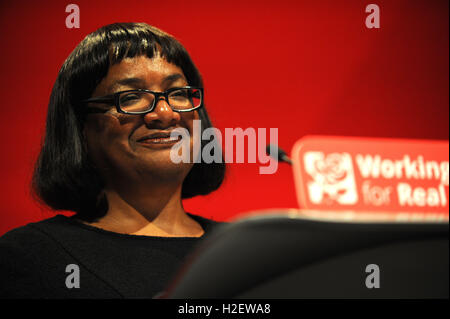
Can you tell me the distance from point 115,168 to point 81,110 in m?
0.16

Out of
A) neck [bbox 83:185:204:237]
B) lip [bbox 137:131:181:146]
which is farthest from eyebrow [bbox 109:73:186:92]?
neck [bbox 83:185:204:237]

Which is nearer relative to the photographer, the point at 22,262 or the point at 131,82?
the point at 22,262

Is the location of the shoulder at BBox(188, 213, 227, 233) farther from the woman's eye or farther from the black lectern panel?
the black lectern panel

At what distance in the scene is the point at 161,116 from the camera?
989 millimetres

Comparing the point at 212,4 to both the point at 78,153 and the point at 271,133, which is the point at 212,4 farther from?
the point at 78,153

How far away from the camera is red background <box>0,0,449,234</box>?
1496mm

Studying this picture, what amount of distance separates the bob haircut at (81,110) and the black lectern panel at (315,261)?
0.79 meters

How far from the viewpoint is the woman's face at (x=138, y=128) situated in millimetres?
989

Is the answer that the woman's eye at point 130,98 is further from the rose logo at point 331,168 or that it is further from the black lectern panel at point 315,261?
the black lectern panel at point 315,261

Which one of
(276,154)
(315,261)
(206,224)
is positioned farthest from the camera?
(206,224)

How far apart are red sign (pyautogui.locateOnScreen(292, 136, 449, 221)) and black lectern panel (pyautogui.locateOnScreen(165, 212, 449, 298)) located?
605 millimetres

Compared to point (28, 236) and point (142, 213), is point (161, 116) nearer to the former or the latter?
point (142, 213)

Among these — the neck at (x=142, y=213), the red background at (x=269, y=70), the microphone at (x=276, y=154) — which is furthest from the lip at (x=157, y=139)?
the red background at (x=269, y=70)

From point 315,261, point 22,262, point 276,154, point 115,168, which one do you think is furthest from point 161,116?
point 315,261
